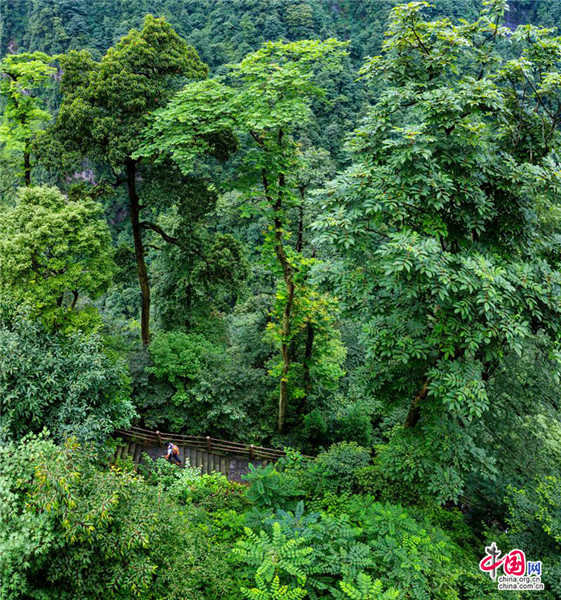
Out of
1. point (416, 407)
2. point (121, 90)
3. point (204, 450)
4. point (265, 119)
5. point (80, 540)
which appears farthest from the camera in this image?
point (204, 450)

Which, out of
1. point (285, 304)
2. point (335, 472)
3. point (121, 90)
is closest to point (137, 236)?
point (121, 90)

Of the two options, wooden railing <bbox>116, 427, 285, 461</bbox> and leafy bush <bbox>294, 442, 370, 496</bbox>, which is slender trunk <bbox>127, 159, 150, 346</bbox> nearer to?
wooden railing <bbox>116, 427, 285, 461</bbox>

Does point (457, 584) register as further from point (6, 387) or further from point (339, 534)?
point (6, 387)

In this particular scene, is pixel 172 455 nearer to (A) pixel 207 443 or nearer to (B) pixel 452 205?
(A) pixel 207 443

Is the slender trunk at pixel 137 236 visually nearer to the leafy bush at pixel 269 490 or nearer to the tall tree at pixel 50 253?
the tall tree at pixel 50 253

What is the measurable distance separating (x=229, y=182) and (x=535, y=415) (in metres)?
8.03

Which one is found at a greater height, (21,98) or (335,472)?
(21,98)

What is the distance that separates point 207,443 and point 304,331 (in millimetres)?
4185

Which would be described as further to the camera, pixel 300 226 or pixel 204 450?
pixel 204 450

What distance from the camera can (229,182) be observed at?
9.19m

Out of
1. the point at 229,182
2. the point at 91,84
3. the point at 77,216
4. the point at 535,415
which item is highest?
the point at 91,84

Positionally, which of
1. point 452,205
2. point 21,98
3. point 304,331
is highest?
point 21,98

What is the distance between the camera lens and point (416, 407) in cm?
644

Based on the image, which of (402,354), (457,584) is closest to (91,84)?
(402,354)
